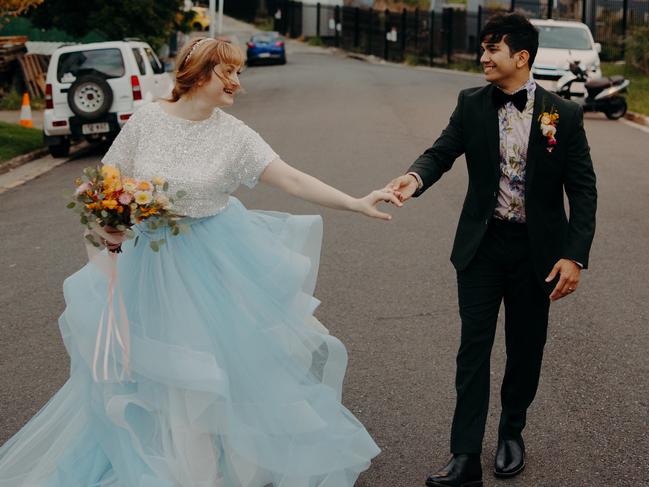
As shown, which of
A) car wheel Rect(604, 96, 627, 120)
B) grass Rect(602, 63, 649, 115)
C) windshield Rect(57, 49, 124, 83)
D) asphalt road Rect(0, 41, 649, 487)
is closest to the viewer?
asphalt road Rect(0, 41, 649, 487)

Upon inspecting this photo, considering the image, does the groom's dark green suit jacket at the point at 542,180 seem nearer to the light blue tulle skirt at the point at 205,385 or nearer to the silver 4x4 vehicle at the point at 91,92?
the light blue tulle skirt at the point at 205,385

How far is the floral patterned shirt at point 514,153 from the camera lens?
4.47m

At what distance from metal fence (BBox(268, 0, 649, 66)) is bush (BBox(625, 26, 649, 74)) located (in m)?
1.92

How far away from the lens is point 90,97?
17.0 m

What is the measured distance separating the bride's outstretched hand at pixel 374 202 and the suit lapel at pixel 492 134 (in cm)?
45

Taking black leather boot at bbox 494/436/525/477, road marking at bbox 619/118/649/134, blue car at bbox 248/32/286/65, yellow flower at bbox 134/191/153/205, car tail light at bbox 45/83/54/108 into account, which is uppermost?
yellow flower at bbox 134/191/153/205

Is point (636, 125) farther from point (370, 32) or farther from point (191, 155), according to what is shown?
point (370, 32)

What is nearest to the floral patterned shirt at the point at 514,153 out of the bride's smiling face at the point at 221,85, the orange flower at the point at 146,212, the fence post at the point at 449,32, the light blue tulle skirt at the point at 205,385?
the light blue tulle skirt at the point at 205,385

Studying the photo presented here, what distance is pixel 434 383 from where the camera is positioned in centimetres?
597

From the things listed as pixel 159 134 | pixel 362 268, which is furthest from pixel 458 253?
pixel 362 268

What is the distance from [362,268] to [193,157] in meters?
4.66

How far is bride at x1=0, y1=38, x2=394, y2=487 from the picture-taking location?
13.7 feet

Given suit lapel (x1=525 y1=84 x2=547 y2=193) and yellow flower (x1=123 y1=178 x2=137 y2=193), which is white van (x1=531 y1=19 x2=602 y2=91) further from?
yellow flower (x1=123 y1=178 x2=137 y2=193)

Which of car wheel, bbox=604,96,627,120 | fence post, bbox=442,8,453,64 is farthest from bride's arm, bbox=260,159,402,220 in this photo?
fence post, bbox=442,8,453,64
